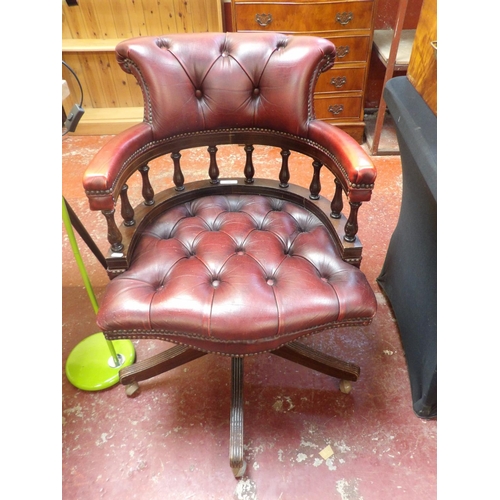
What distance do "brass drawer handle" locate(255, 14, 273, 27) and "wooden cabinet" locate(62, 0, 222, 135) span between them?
1.25 ft

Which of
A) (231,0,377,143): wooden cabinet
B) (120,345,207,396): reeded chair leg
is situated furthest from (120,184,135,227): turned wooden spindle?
(231,0,377,143): wooden cabinet

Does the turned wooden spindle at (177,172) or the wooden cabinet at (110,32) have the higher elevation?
the wooden cabinet at (110,32)

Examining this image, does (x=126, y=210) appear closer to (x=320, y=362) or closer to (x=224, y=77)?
(x=224, y=77)

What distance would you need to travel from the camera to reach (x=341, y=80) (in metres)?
2.34

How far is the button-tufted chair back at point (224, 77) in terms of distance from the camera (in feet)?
3.59

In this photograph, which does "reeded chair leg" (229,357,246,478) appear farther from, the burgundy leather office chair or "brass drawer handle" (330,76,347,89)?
"brass drawer handle" (330,76,347,89)

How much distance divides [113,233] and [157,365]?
1.63 feet

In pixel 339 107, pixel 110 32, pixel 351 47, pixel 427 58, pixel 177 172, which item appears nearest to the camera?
pixel 427 58

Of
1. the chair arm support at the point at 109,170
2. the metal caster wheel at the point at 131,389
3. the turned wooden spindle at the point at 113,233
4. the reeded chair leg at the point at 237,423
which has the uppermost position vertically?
the chair arm support at the point at 109,170

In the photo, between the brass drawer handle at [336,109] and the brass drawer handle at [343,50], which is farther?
the brass drawer handle at [336,109]

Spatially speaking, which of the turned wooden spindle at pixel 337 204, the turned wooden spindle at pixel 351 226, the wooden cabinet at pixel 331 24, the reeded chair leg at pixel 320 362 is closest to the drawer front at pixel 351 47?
the wooden cabinet at pixel 331 24

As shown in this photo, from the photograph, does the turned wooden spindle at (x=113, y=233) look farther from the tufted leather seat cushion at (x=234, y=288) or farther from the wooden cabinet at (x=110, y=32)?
the wooden cabinet at (x=110, y=32)

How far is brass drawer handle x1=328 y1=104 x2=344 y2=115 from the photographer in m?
2.45

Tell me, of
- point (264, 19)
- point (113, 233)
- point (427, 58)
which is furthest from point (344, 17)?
point (113, 233)
